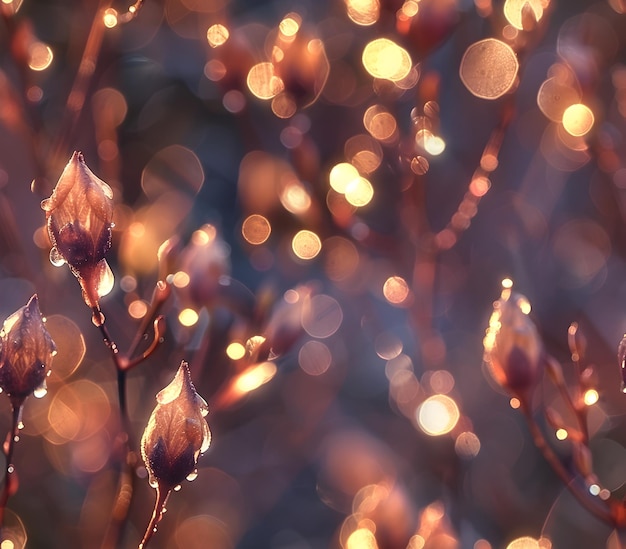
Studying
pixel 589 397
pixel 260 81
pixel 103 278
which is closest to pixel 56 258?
pixel 103 278

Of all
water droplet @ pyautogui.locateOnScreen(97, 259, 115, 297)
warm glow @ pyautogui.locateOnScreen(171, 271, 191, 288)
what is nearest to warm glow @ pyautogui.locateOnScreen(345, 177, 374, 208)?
warm glow @ pyautogui.locateOnScreen(171, 271, 191, 288)

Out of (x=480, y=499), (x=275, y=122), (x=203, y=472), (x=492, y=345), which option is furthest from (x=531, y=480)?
(x=275, y=122)

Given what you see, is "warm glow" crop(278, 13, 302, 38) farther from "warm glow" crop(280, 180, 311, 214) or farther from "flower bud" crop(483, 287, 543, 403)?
"flower bud" crop(483, 287, 543, 403)

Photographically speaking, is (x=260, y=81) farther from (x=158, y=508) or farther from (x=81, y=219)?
(x=158, y=508)

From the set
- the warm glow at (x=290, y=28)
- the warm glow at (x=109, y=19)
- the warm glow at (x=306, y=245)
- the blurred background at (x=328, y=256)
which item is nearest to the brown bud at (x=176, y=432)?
the blurred background at (x=328, y=256)

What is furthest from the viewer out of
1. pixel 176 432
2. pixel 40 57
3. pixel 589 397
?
pixel 40 57

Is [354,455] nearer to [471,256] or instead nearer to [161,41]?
[471,256]
